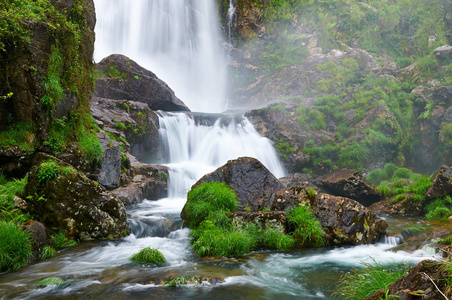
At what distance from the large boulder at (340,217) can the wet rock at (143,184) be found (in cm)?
567

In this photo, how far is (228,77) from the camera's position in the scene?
33.2 m

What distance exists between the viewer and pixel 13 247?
5.41 metres

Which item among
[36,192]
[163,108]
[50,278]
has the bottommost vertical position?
[50,278]

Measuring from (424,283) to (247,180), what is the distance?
7552 mm

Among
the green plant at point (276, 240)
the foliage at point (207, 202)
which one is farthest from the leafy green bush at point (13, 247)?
the green plant at point (276, 240)

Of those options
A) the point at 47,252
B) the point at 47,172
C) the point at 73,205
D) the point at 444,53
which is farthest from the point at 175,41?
the point at 47,252

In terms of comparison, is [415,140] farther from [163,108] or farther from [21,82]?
[21,82]

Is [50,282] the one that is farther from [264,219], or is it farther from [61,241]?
[264,219]

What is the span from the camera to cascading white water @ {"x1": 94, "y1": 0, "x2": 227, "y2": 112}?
30953mm

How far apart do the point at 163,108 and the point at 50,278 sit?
664 inches

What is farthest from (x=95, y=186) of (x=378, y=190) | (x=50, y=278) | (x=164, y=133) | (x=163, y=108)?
(x=163, y=108)

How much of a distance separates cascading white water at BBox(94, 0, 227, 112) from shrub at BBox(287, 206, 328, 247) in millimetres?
22957

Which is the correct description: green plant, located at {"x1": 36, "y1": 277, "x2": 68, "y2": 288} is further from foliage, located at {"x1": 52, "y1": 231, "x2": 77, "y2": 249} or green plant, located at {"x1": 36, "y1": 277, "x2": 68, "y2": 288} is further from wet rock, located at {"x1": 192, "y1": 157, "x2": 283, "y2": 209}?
wet rock, located at {"x1": 192, "y1": 157, "x2": 283, "y2": 209}

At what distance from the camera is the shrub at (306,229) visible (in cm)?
755
